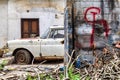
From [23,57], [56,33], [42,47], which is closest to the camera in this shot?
[56,33]

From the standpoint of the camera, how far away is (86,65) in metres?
9.70

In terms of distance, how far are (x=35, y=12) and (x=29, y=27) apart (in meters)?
0.89

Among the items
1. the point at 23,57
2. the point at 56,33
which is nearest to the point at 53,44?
the point at 56,33

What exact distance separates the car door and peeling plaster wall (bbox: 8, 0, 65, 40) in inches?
244

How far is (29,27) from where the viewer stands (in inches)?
884

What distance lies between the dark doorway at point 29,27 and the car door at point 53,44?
6215 mm

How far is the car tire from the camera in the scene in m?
16.5

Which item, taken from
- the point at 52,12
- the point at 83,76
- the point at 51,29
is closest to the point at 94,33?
the point at 83,76

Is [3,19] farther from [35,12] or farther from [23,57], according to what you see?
[23,57]

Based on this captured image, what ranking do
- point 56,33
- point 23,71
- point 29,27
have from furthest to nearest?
point 29,27
point 56,33
point 23,71

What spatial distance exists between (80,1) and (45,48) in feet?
21.2

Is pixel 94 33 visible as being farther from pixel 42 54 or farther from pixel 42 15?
pixel 42 15

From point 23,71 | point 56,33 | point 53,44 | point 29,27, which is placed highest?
point 29,27

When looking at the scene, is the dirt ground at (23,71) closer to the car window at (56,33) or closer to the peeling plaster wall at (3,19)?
the car window at (56,33)
